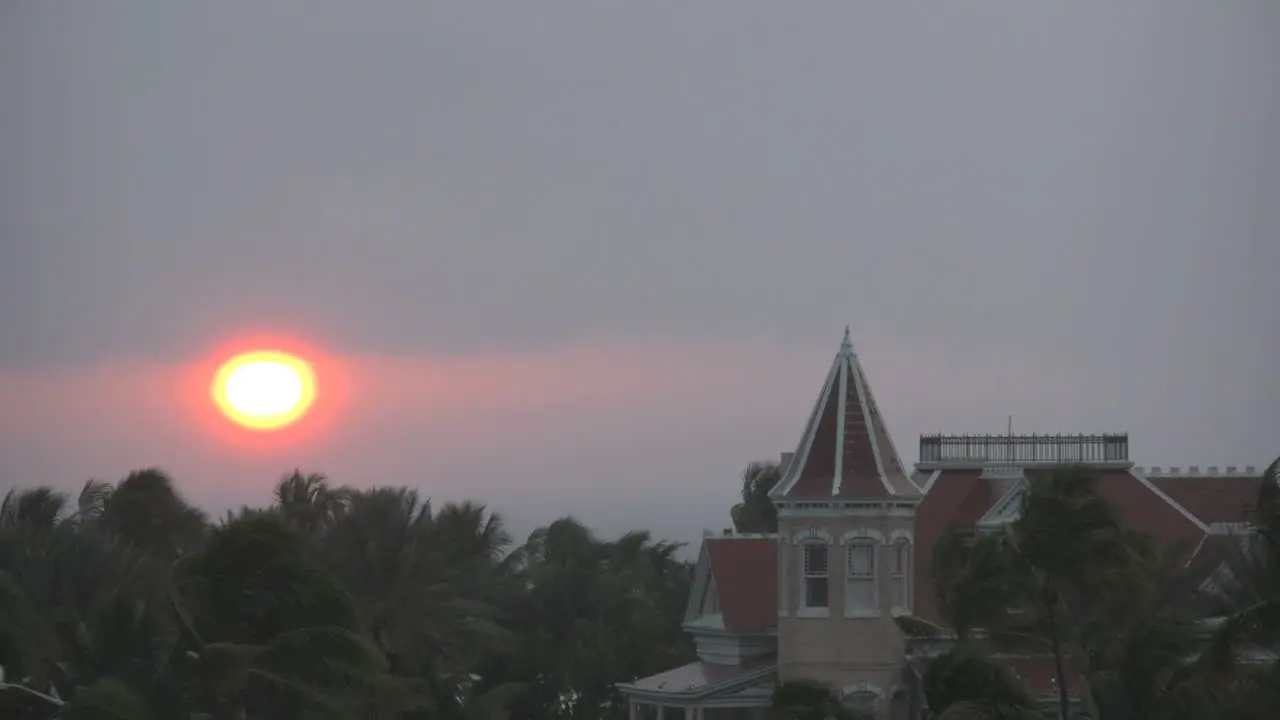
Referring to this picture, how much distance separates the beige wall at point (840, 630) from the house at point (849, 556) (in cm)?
2

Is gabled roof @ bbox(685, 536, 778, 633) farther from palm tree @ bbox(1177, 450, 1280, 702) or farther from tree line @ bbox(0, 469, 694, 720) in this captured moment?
palm tree @ bbox(1177, 450, 1280, 702)

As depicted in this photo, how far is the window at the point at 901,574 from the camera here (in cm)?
5356

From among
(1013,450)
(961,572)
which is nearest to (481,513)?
(1013,450)

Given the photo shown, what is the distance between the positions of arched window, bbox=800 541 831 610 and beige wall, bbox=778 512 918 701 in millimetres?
129

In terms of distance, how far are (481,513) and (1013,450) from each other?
1920cm

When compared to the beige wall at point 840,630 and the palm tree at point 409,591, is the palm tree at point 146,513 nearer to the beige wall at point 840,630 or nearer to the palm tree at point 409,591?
the palm tree at point 409,591

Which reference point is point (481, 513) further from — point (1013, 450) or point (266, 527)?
point (266, 527)

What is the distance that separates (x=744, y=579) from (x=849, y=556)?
397 centimetres

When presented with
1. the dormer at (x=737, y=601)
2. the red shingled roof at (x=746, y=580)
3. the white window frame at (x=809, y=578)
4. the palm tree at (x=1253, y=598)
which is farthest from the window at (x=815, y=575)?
the palm tree at (x=1253, y=598)

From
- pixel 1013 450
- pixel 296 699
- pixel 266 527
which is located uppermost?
pixel 1013 450

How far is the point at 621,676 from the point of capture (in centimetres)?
6738

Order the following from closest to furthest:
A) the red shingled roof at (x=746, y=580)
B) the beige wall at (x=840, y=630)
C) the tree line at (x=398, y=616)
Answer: the tree line at (x=398, y=616), the beige wall at (x=840, y=630), the red shingled roof at (x=746, y=580)

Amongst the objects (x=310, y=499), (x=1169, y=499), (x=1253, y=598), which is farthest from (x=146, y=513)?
(x=1253, y=598)

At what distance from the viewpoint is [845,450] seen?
54.0 meters
